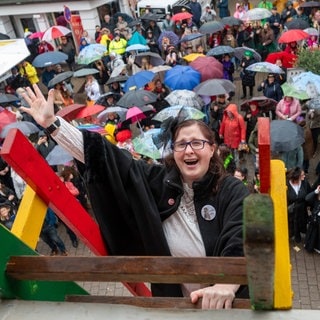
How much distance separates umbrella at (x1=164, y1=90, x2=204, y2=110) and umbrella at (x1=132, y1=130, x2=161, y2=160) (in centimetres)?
153

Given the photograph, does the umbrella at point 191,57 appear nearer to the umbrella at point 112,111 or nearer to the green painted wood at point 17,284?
the umbrella at point 112,111

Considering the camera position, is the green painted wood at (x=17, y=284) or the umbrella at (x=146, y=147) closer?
the green painted wood at (x=17, y=284)

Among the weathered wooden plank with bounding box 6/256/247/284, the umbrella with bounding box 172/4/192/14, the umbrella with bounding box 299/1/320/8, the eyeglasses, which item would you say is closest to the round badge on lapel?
the eyeglasses

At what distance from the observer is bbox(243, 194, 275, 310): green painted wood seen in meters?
0.98

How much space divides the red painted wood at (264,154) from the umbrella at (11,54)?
10339mm

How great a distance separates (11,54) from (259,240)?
1190 centimetres

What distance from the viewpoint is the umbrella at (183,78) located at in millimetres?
9484

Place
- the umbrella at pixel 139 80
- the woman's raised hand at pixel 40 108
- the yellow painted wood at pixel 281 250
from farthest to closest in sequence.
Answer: the umbrella at pixel 139 80 < the woman's raised hand at pixel 40 108 < the yellow painted wood at pixel 281 250

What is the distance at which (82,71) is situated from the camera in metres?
11.5

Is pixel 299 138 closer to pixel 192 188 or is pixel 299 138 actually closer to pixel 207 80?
pixel 207 80

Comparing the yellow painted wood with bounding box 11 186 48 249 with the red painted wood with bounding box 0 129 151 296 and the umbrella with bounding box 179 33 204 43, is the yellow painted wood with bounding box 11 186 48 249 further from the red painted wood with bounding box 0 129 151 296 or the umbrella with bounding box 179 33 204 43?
the umbrella with bounding box 179 33 204 43

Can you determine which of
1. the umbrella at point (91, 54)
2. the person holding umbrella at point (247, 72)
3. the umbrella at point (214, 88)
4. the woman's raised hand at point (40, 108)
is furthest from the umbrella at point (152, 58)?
the woman's raised hand at point (40, 108)

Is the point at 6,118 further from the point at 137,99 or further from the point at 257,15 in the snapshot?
the point at 257,15

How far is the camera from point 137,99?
29.4 ft
